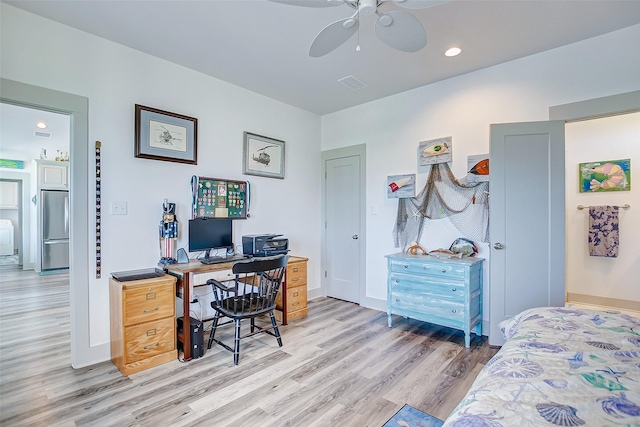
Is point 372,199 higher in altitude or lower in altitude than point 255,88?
lower

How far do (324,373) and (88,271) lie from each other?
82.7 inches

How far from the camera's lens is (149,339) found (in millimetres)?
2438

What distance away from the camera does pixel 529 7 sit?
2.17 m

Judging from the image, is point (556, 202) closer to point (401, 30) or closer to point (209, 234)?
point (401, 30)

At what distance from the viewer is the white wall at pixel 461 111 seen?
258 centimetres

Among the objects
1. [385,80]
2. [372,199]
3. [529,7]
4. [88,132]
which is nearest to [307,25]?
[385,80]

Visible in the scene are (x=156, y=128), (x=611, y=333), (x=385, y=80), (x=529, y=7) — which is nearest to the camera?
(x=611, y=333)

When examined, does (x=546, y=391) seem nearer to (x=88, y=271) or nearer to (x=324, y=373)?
(x=324, y=373)

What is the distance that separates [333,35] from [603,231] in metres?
4.30

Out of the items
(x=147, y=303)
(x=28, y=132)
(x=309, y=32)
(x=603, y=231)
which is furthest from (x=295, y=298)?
(x=28, y=132)

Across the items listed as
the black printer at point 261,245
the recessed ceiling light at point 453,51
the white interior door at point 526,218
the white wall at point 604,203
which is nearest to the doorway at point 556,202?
the white interior door at point 526,218

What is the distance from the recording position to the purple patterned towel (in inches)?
151

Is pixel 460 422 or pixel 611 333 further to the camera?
pixel 611 333

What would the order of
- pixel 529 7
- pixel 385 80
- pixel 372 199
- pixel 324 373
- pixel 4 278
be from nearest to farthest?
pixel 529 7
pixel 324 373
pixel 385 80
pixel 372 199
pixel 4 278
